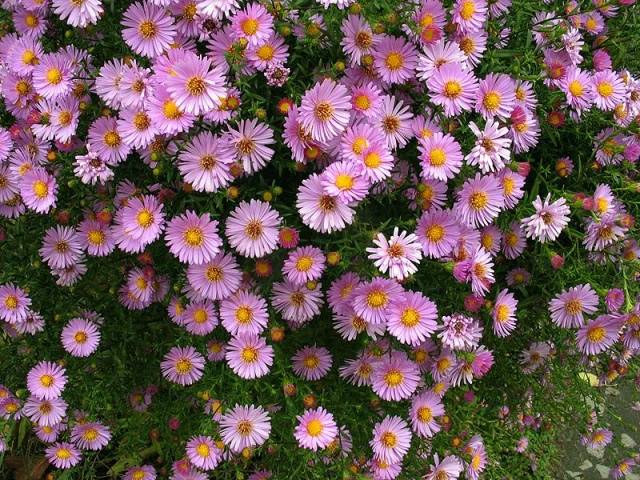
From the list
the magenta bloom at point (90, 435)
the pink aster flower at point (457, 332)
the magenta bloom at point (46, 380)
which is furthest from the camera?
the magenta bloom at point (90, 435)

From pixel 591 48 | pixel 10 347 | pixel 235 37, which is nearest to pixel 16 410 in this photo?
pixel 10 347

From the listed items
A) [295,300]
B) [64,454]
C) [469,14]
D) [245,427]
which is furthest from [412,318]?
[64,454]

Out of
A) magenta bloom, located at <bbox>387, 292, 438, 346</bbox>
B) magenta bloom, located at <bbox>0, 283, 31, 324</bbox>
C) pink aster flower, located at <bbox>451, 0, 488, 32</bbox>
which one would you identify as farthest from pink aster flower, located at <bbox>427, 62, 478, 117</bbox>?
magenta bloom, located at <bbox>0, 283, 31, 324</bbox>

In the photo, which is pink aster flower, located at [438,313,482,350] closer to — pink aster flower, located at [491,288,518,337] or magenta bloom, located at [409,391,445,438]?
pink aster flower, located at [491,288,518,337]

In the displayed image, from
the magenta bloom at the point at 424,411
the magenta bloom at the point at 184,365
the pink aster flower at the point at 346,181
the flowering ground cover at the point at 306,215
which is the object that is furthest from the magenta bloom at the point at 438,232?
the magenta bloom at the point at 184,365

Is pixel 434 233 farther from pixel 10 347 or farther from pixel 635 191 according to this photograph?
pixel 10 347

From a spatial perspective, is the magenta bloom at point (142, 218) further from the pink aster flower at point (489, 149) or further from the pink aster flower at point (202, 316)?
the pink aster flower at point (489, 149)
